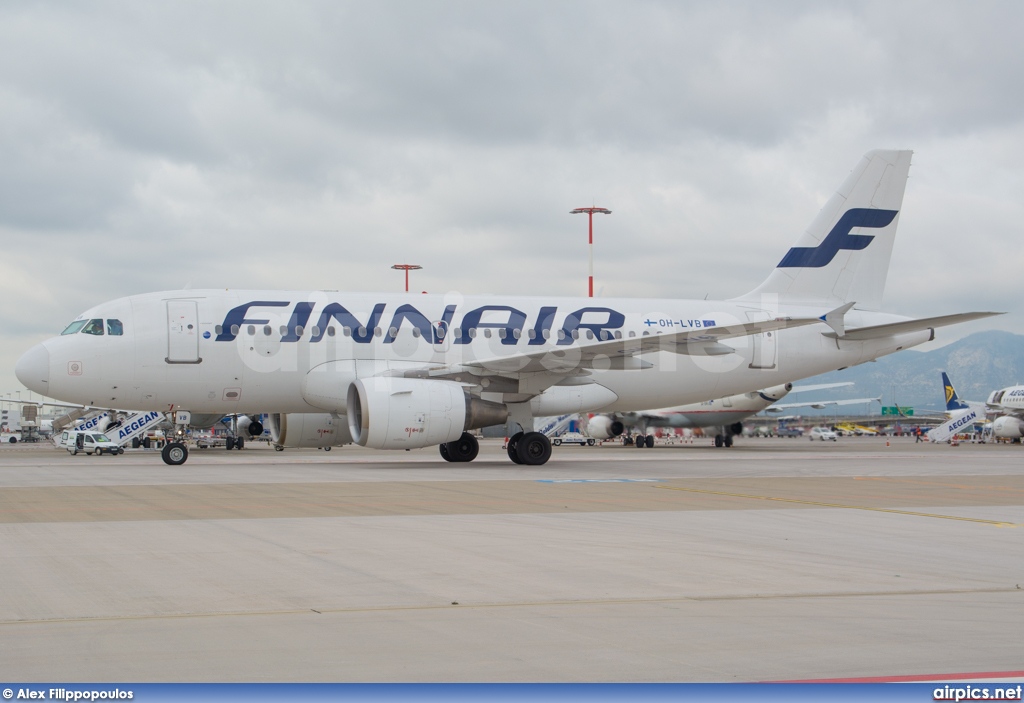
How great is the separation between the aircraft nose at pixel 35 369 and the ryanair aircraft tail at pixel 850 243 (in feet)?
61.1

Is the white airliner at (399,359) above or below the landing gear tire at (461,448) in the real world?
above

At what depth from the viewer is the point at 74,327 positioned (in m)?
22.5

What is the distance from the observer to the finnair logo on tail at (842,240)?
28.1m

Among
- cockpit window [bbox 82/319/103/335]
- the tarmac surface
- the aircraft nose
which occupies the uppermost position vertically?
cockpit window [bbox 82/319/103/335]

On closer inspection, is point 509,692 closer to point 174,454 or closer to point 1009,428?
point 174,454

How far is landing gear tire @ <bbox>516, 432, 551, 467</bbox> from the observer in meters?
23.3

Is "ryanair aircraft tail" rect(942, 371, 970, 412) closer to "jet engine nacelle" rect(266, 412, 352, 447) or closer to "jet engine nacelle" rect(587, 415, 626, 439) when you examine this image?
"jet engine nacelle" rect(587, 415, 626, 439)

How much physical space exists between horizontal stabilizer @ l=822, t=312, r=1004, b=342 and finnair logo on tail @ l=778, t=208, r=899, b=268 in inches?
88.0

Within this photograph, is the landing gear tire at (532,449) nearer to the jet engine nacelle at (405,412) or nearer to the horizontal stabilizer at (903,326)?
the jet engine nacelle at (405,412)

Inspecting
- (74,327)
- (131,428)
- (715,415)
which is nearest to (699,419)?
(715,415)

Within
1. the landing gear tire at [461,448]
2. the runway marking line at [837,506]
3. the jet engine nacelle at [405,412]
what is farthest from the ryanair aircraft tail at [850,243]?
the runway marking line at [837,506]

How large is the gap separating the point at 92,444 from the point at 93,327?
1789 cm

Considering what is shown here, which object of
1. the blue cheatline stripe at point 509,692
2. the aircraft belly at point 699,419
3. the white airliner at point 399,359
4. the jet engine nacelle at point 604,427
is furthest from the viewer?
the jet engine nacelle at point 604,427

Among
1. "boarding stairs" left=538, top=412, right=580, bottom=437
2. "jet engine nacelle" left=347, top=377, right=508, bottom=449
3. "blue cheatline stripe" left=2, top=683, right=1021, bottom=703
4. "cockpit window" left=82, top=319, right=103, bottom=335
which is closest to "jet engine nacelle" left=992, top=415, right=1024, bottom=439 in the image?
"boarding stairs" left=538, top=412, right=580, bottom=437
